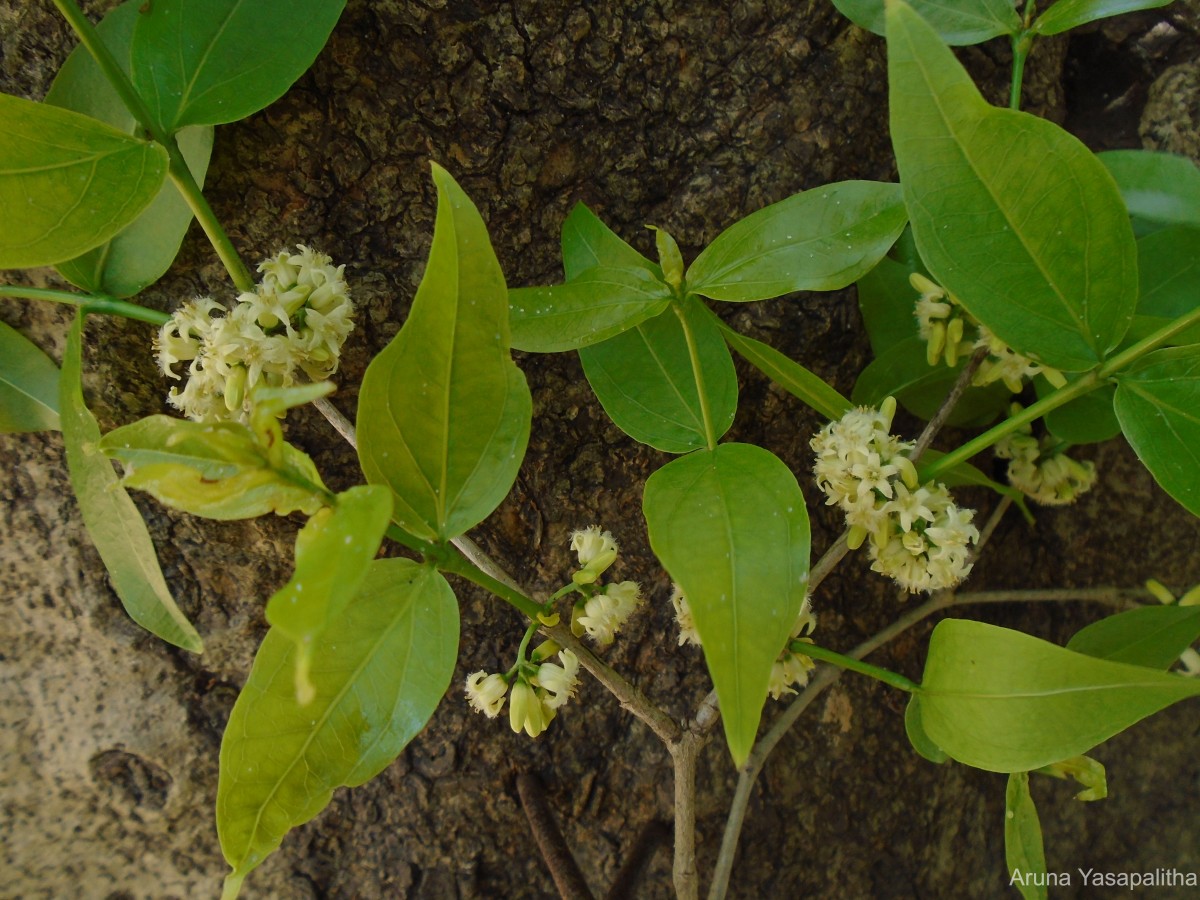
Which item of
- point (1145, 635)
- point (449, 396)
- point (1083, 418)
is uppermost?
point (449, 396)

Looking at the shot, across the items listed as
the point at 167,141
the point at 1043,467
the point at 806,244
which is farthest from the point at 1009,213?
the point at 167,141

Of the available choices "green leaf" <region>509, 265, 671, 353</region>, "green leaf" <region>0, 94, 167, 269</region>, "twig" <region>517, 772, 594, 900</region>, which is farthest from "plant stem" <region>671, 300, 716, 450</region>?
"twig" <region>517, 772, 594, 900</region>

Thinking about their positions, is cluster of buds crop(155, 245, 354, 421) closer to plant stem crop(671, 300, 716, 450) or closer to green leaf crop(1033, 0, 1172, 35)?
plant stem crop(671, 300, 716, 450)

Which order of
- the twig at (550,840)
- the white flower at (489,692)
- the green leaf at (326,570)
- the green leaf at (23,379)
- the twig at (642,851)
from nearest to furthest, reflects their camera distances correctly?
1. the green leaf at (326,570)
2. the white flower at (489,692)
3. the green leaf at (23,379)
4. the twig at (550,840)
5. the twig at (642,851)

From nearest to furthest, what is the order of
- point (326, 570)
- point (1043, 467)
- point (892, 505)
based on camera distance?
point (326, 570), point (892, 505), point (1043, 467)

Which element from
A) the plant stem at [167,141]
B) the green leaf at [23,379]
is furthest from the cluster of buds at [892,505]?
the green leaf at [23,379]

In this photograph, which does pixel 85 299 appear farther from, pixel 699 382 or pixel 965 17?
pixel 965 17

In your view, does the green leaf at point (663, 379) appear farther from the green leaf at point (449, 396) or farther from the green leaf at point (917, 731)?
the green leaf at point (917, 731)
